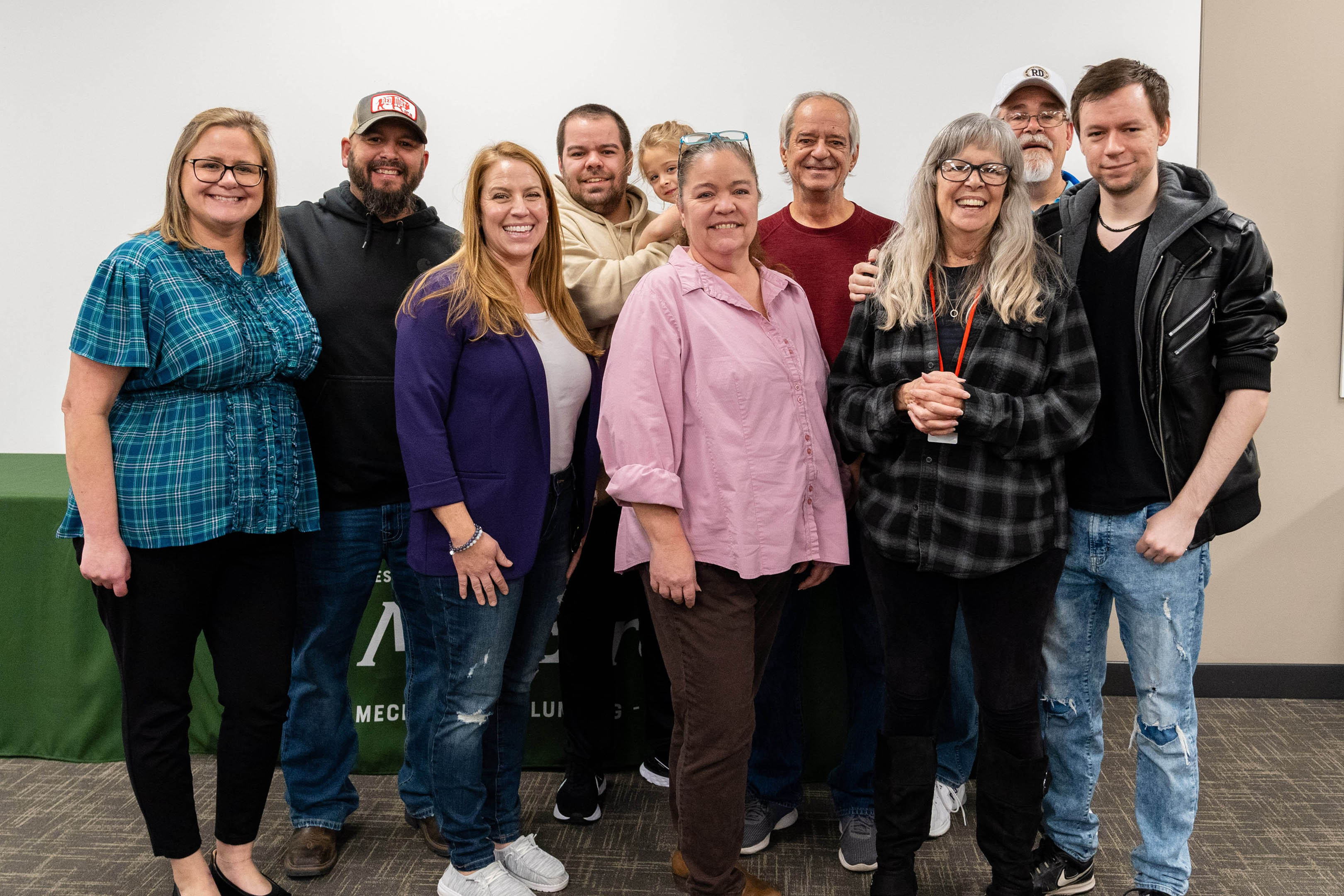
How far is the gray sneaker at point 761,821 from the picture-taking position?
7.13ft

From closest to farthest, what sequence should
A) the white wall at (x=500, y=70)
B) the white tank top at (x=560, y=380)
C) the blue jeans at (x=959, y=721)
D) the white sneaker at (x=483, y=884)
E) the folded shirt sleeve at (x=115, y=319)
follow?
1. the folded shirt sleeve at (x=115, y=319)
2. the white tank top at (x=560, y=380)
3. the white sneaker at (x=483, y=884)
4. the blue jeans at (x=959, y=721)
5. the white wall at (x=500, y=70)

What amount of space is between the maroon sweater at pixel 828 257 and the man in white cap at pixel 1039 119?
615 millimetres

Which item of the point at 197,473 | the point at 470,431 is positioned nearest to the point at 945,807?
the point at 470,431

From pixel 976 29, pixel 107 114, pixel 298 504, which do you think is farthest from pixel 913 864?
pixel 107 114

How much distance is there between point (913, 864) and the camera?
1.98 meters

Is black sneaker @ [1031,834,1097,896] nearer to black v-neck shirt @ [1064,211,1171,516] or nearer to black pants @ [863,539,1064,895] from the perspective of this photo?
black pants @ [863,539,1064,895]

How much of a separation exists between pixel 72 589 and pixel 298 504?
1.19 m

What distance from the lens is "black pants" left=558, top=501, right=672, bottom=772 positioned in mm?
2330

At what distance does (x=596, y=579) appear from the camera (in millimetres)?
2326

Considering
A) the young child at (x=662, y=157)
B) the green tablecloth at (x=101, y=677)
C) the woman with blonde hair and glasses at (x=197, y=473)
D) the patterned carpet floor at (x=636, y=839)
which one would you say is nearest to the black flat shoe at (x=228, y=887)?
the woman with blonde hair and glasses at (x=197, y=473)

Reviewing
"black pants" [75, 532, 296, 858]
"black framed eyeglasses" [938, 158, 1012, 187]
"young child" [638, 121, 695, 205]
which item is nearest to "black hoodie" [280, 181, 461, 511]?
"black pants" [75, 532, 296, 858]

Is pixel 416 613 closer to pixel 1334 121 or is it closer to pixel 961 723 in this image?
pixel 961 723

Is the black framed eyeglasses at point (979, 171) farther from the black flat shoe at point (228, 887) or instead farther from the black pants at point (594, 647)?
the black flat shoe at point (228, 887)

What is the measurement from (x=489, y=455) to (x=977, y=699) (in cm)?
109
